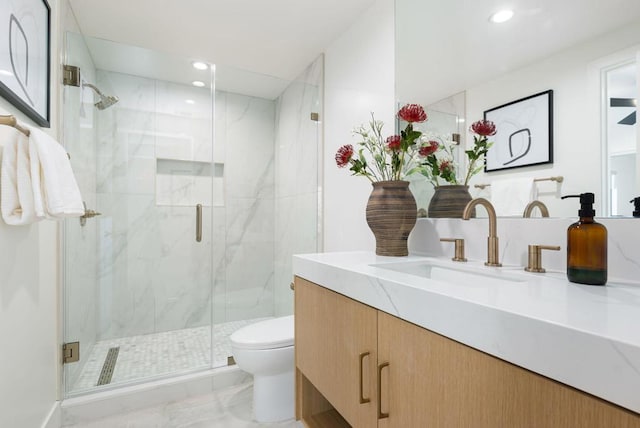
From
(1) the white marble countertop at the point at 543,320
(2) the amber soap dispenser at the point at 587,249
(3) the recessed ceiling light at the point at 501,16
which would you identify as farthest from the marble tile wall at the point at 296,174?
(2) the amber soap dispenser at the point at 587,249

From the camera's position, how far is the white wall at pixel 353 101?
173 cm

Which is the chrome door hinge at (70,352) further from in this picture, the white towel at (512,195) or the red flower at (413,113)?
the white towel at (512,195)

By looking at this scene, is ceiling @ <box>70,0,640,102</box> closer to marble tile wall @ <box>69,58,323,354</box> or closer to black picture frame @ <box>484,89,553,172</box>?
black picture frame @ <box>484,89,553,172</box>

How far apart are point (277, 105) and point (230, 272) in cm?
154

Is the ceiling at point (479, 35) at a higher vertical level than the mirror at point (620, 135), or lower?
higher

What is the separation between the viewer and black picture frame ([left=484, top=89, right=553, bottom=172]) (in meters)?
1.05

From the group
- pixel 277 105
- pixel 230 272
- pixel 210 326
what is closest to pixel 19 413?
pixel 210 326

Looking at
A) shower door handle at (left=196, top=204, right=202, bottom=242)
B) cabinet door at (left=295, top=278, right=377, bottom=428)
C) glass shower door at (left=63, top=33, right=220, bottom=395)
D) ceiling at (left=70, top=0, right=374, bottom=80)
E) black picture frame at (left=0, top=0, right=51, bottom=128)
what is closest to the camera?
cabinet door at (left=295, top=278, right=377, bottom=428)

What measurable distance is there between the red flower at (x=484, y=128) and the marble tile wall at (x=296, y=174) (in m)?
1.28

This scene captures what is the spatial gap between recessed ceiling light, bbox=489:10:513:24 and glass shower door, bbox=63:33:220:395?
204 cm

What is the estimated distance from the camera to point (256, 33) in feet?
7.09

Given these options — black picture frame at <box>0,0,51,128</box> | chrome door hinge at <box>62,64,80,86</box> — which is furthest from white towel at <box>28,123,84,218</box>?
chrome door hinge at <box>62,64,80,86</box>

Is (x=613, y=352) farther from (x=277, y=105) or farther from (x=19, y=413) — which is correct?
(x=277, y=105)

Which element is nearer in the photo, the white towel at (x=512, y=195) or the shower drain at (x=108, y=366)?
the white towel at (x=512, y=195)
